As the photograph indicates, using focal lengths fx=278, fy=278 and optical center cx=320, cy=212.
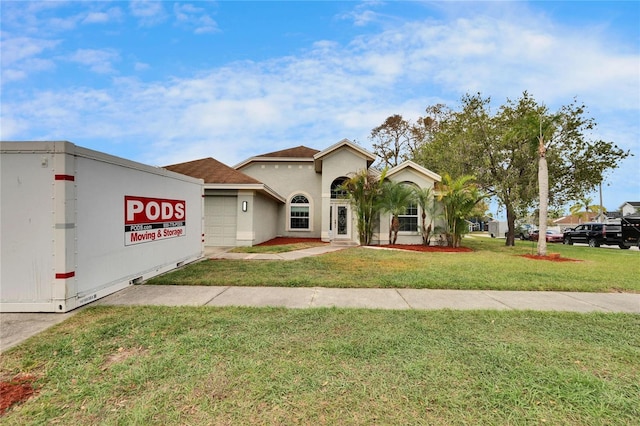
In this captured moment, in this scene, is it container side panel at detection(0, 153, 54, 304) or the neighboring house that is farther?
the neighboring house

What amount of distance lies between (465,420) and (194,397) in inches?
85.8

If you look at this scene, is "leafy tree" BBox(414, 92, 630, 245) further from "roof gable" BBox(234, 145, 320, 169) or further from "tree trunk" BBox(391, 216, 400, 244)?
"roof gable" BBox(234, 145, 320, 169)

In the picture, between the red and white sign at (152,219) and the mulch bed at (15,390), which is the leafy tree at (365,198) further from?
the mulch bed at (15,390)

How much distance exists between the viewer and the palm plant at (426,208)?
1459cm

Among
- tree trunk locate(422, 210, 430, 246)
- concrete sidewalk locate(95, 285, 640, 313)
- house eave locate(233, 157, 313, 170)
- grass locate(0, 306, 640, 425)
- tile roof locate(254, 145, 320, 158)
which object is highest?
tile roof locate(254, 145, 320, 158)

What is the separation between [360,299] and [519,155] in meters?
16.1

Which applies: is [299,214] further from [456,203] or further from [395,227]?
[456,203]

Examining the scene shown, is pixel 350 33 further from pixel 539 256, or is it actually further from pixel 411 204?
pixel 539 256

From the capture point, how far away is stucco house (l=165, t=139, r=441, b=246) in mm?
13305

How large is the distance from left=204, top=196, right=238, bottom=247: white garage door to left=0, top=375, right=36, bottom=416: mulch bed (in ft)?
35.5

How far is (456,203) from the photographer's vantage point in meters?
14.1

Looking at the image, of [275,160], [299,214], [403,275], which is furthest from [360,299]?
A: [275,160]

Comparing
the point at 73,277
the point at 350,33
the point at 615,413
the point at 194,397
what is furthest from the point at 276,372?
the point at 350,33

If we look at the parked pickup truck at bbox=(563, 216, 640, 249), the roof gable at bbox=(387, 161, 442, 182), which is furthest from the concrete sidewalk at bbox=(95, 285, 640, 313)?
the parked pickup truck at bbox=(563, 216, 640, 249)
